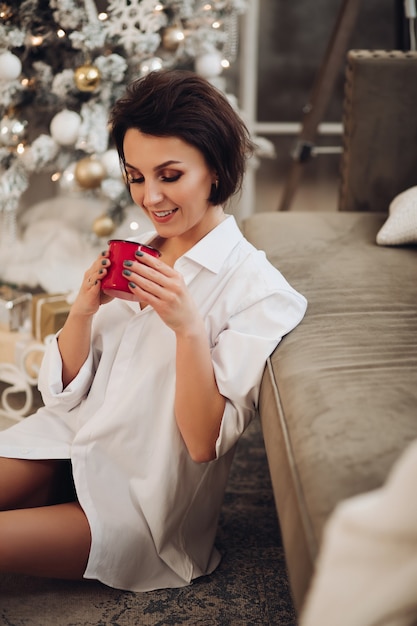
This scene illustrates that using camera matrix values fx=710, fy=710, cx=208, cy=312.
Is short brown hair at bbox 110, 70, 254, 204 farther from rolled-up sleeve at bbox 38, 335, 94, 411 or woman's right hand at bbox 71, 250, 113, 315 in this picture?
rolled-up sleeve at bbox 38, 335, 94, 411

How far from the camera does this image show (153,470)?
119 cm

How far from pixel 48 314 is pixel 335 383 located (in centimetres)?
116

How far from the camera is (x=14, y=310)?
2072 mm

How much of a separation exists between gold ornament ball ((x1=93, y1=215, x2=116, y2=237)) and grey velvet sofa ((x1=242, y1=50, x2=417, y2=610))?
558 millimetres

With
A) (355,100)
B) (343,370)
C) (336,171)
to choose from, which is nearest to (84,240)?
(355,100)

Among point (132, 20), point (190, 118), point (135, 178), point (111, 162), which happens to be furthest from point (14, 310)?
point (190, 118)

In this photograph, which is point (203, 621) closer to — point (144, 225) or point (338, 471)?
point (338, 471)

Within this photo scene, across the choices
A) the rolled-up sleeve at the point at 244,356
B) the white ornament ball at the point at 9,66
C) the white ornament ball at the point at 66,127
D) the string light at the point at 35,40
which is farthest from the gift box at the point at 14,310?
the rolled-up sleeve at the point at 244,356

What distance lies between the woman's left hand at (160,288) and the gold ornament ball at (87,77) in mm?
1203

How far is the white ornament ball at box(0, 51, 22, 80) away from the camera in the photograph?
6.48 ft

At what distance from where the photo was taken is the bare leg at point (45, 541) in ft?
3.73

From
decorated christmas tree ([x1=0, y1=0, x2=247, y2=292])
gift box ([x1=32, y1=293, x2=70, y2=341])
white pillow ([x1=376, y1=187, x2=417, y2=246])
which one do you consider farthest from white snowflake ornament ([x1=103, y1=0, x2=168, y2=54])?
white pillow ([x1=376, y1=187, x2=417, y2=246])

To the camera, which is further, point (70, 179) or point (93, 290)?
point (70, 179)

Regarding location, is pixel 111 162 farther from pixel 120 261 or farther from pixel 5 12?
pixel 120 261
